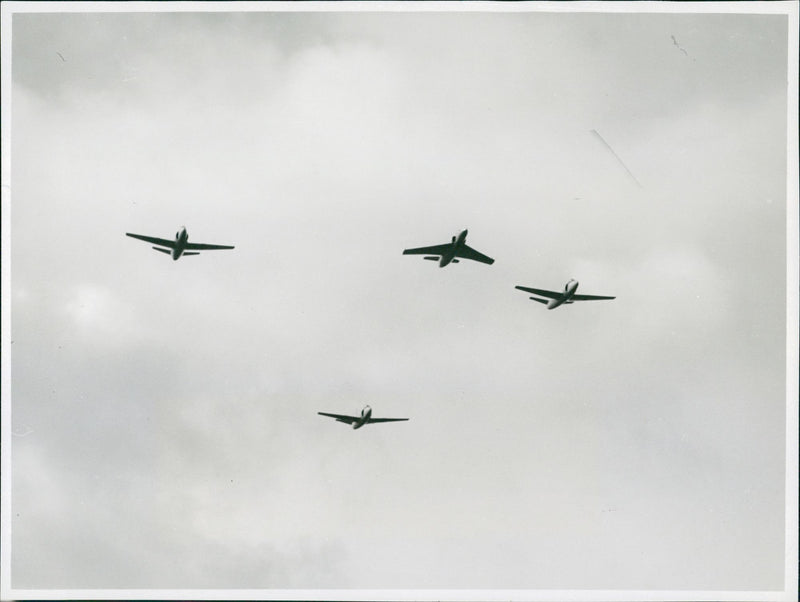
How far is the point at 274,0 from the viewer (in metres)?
62.3

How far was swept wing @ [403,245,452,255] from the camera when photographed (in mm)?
76700

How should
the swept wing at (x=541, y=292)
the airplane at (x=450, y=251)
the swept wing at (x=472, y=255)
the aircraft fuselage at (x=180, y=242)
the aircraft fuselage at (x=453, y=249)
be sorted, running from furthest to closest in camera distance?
the swept wing at (x=541, y=292), the aircraft fuselage at (x=180, y=242), the swept wing at (x=472, y=255), the airplane at (x=450, y=251), the aircraft fuselage at (x=453, y=249)

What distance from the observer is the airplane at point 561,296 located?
7906cm

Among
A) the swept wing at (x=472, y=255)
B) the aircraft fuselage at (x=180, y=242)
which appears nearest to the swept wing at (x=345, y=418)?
the swept wing at (x=472, y=255)

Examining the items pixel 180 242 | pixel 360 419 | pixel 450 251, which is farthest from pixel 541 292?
pixel 180 242

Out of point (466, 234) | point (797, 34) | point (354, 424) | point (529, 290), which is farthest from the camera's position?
point (354, 424)

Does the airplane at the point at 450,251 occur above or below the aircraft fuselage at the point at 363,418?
above

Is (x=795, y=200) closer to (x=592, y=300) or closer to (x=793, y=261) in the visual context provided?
(x=793, y=261)

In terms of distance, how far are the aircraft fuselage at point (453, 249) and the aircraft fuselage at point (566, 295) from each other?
10.7 m

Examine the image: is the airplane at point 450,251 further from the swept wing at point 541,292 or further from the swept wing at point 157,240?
the swept wing at point 157,240

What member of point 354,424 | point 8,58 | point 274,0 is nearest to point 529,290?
point 354,424

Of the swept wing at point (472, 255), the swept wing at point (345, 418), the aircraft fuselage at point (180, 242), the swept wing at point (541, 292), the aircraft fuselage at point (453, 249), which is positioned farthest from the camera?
the swept wing at point (345, 418)

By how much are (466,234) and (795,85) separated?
2682cm

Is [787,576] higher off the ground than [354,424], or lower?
lower
